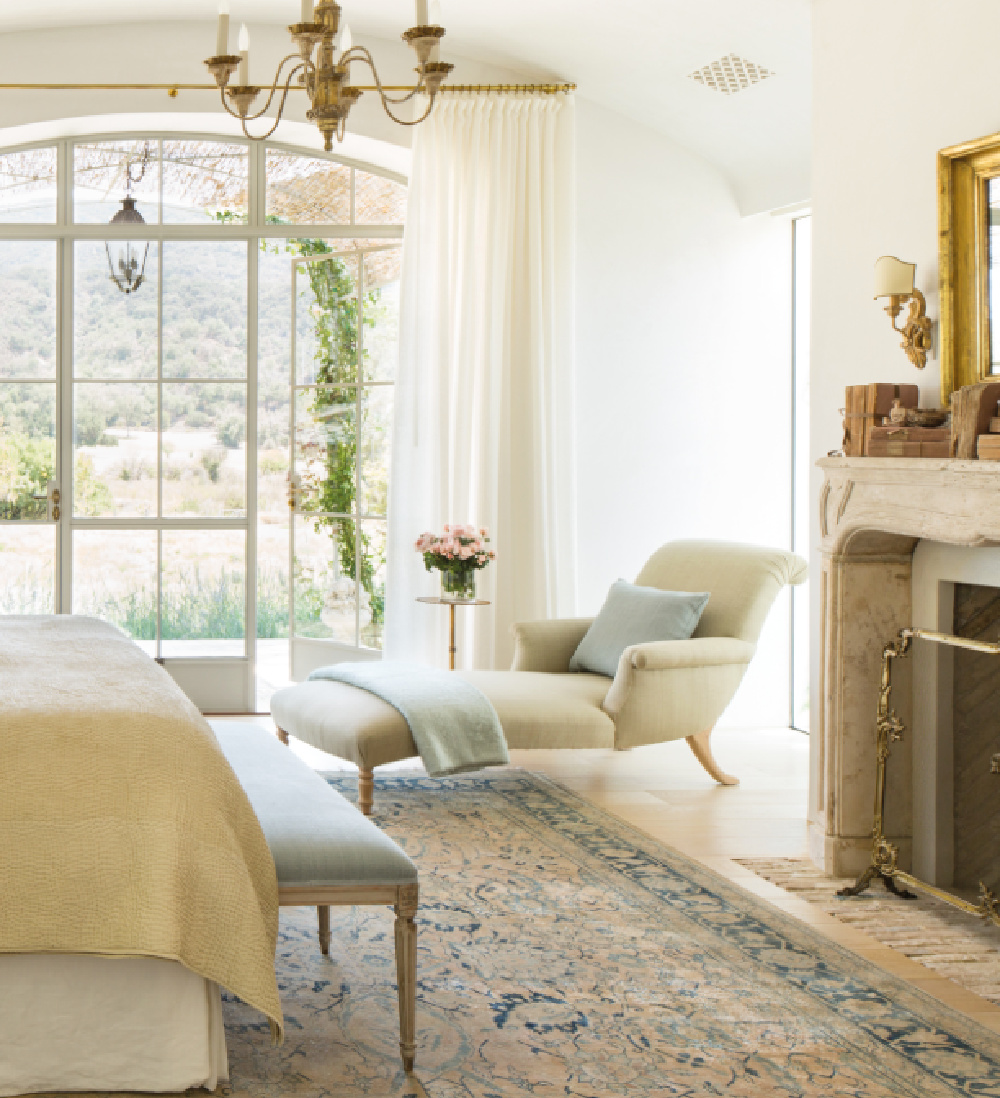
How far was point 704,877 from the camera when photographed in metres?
3.83

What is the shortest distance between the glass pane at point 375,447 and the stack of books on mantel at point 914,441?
321 cm

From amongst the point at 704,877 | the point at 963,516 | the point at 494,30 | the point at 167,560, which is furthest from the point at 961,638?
the point at 167,560

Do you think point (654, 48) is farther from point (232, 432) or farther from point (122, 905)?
point (122, 905)

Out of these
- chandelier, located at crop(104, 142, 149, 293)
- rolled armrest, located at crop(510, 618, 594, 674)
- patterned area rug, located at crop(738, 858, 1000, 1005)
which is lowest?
patterned area rug, located at crop(738, 858, 1000, 1005)

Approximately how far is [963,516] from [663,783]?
2.16m

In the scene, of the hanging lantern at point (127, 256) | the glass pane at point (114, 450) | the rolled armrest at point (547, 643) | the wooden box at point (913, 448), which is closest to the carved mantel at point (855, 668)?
the wooden box at point (913, 448)

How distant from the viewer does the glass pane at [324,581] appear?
6.50 meters

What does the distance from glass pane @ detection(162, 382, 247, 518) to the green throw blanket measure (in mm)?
2027

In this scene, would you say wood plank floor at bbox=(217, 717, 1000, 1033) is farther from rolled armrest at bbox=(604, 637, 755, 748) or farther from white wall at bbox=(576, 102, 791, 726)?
white wall at bbox=(576, 102, 791, 726)

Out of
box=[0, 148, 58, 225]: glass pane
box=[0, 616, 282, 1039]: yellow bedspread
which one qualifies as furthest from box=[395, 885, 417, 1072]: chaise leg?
box=[0, 148, 58, 225]: glass pane

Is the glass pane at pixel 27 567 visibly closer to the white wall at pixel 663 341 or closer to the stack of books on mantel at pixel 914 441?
the white wall at pixel 663 341

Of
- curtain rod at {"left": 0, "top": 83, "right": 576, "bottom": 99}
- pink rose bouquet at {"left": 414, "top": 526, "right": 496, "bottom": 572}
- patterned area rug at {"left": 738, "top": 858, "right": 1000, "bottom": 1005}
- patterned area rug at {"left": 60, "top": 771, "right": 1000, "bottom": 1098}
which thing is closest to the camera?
patterned area rug at {"left": 60, "top": 771, "right": 1000, "bottom": 1098}

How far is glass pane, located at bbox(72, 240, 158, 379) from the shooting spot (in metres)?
6.34

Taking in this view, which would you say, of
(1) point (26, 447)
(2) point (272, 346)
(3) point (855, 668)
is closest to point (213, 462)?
(2) point (272, 346)
